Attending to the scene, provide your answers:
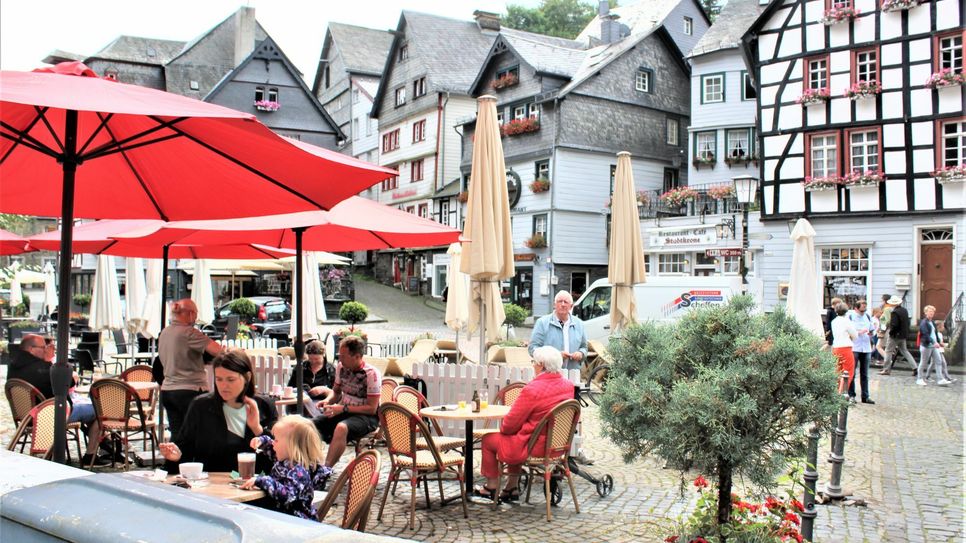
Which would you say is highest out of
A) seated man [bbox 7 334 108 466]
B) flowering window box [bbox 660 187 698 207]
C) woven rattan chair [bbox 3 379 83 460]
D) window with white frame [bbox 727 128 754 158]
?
window with white frame [bbox 727 128 754 158]

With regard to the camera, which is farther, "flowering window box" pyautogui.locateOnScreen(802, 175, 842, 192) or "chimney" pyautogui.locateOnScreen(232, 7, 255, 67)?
"chimney" pyautogui.locateOnScreen(232, 7, 255, 67)

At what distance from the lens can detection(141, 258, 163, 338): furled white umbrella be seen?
14648mm

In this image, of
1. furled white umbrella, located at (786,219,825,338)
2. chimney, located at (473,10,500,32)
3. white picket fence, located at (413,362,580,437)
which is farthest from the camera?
chimney, located at (473,10,500,32)

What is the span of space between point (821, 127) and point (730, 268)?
21.2 feet

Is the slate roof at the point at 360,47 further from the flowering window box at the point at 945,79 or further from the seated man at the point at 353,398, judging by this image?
the seated man at the point at 353,398

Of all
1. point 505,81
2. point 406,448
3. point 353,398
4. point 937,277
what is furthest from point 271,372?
point 505,81

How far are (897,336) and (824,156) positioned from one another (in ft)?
30.2

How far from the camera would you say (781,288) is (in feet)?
90.5

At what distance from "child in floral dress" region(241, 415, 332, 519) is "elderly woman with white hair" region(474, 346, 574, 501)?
7.98 ft

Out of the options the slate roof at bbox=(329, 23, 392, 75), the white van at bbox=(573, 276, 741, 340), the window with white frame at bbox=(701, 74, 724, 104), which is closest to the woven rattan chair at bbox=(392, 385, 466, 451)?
the white van at bbox=(573, 276, 741, 340)

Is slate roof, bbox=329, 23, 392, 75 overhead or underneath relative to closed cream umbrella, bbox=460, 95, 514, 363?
overhead

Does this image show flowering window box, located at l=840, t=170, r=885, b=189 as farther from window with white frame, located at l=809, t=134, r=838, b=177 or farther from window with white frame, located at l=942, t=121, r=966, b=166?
window with white frame, located at l=942, t=121, r=966, b=166

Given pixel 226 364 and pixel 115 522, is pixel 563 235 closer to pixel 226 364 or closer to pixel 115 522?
pixel 226 364

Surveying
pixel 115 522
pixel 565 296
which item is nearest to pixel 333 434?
pixel 565 296
